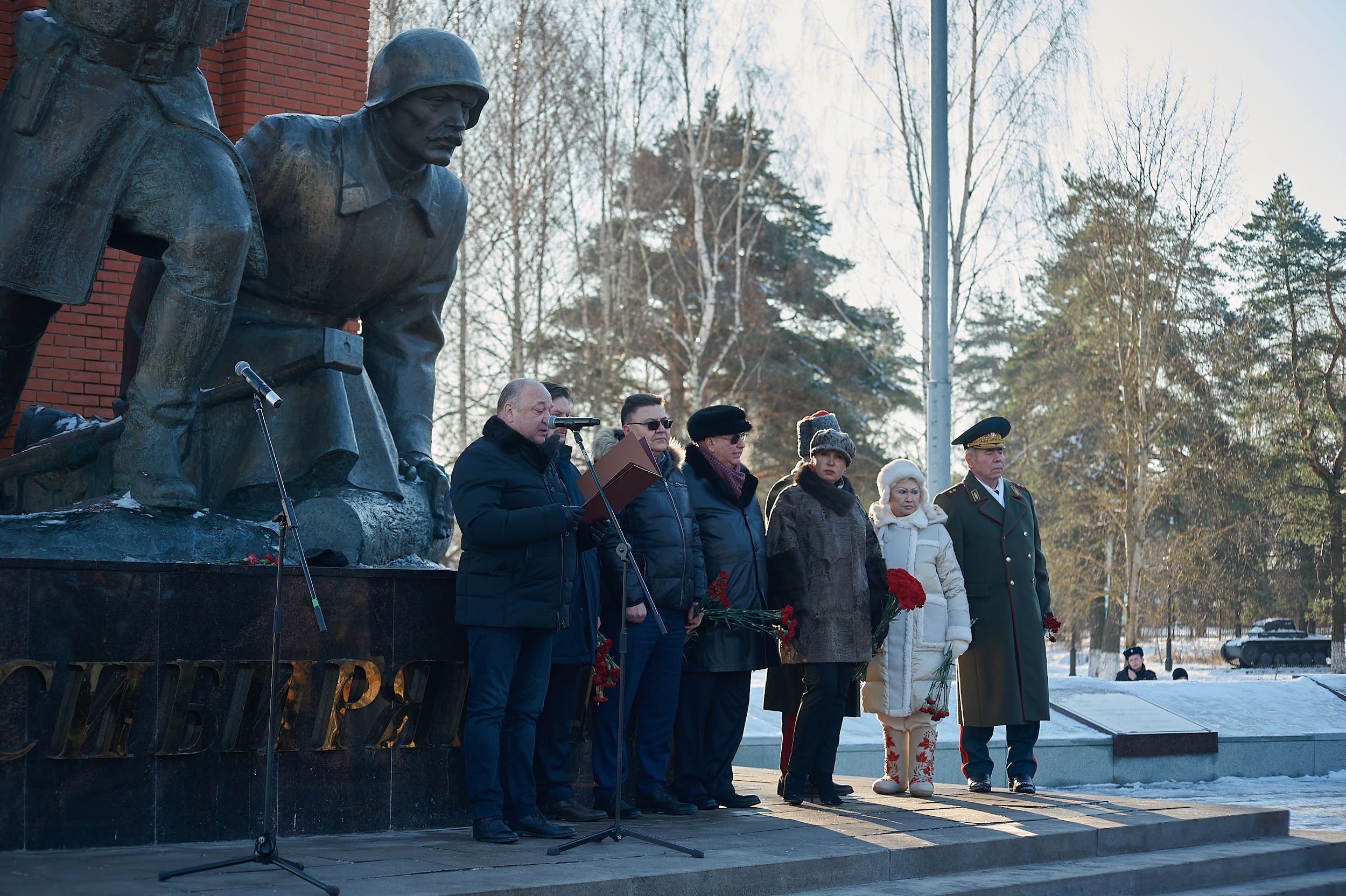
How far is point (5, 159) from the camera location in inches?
216

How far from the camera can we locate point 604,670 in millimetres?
6004

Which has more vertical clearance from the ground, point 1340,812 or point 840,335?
point 840,335

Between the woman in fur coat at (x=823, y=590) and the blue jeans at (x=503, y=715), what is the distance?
1.50 meters

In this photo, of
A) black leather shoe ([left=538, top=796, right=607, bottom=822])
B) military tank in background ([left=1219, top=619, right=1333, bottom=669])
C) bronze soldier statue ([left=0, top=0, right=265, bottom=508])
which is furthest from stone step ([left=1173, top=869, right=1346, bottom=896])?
military tank in background ([left=1219, top=619, right=1333, bottom=669])

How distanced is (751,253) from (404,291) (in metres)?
20.0

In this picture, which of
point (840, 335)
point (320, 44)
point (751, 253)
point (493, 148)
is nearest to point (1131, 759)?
point (320, 44)

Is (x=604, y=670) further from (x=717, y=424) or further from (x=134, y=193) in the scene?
(x=134, y=193)

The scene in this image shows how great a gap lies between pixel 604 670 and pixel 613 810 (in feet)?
2.25

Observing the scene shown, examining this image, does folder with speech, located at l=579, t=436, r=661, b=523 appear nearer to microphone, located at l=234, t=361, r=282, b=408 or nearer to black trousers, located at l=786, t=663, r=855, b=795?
microphone, located at l=234, t=361, r=282, b=408

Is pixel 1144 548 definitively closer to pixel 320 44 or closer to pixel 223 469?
pixel 320 44

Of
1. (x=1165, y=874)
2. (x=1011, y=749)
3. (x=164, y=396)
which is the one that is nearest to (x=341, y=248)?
(x=164, y=396)

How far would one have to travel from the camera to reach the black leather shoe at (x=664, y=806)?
6.30m

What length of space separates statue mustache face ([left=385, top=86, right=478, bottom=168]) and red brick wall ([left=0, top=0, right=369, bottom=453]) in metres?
4.62

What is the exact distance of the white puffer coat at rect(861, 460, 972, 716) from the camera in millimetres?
7078
